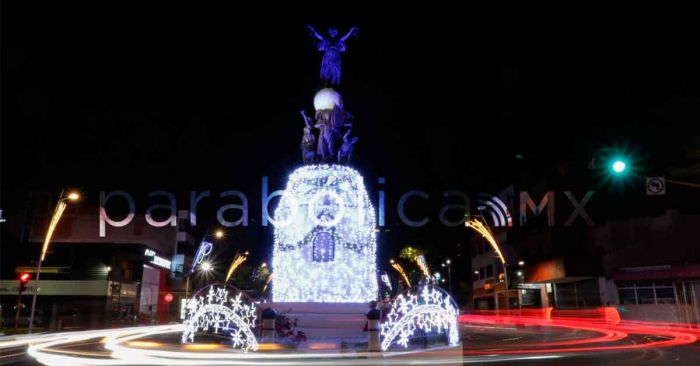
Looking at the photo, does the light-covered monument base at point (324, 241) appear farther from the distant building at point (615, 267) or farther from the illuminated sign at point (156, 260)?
the illuminated sign at point (156, 260)

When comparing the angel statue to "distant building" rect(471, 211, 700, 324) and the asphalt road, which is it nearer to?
the asphalt road

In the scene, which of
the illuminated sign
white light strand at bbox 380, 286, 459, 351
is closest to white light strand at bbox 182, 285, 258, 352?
white light strand at bbox 380, 286, 459, 351

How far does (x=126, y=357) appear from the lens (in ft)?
46.9

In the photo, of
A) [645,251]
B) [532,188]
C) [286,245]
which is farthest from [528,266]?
[286,245]

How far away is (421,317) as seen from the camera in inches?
687

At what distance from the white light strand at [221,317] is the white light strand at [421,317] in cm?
451

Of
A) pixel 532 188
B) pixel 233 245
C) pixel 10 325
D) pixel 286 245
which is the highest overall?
pixel 532 188

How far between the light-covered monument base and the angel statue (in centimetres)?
537

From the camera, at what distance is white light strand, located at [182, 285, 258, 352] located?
1672cm

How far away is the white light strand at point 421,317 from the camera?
16891 mm

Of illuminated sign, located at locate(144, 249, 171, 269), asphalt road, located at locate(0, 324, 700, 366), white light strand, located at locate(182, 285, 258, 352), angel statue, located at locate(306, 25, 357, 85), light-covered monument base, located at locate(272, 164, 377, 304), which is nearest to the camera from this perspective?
asphalt road, located at locate(0, 324, 700, 366)

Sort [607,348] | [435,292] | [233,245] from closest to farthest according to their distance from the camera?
[607,348], [435,292], [233,245]

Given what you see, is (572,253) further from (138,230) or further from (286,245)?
(138,230)

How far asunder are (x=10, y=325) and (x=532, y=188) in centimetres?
5036
